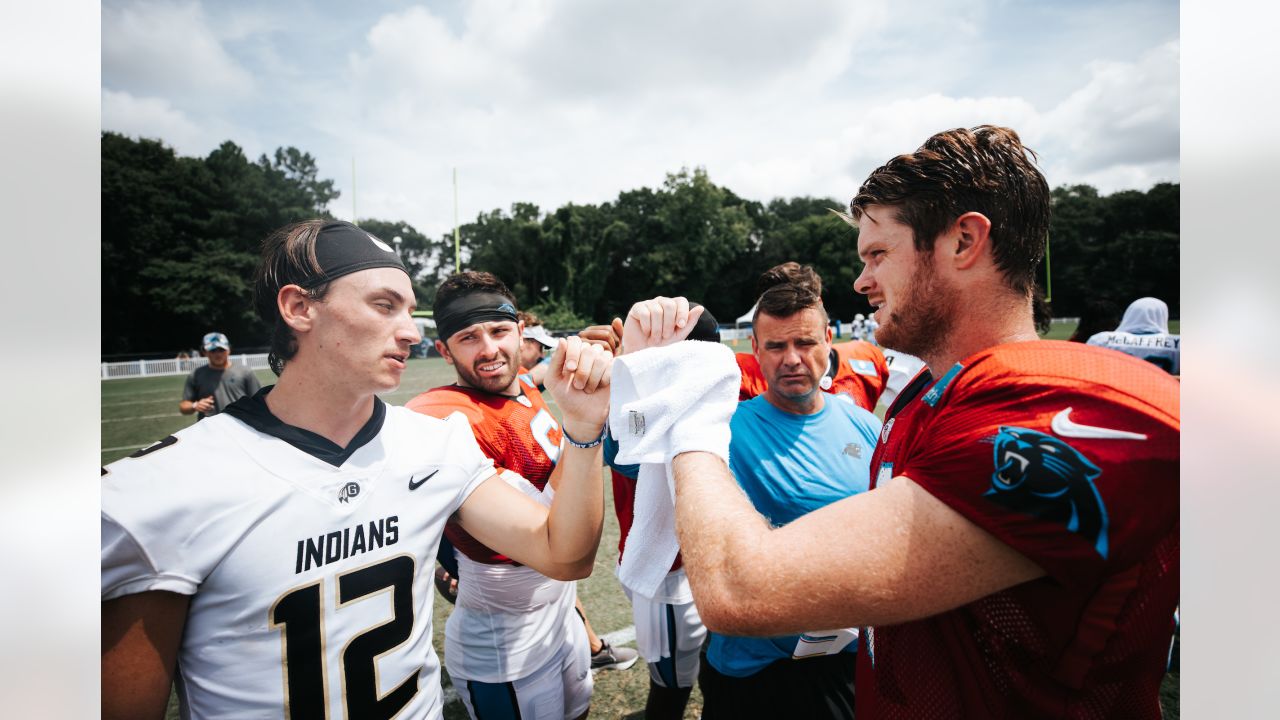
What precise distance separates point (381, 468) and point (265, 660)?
480 mm

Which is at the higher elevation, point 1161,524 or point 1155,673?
point 1161,524

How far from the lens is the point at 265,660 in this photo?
3.94 ft

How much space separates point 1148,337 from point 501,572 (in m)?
4.79

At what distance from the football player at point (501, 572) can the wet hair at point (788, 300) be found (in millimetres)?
1349

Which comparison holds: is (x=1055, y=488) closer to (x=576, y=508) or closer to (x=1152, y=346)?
(x=576, y=508)

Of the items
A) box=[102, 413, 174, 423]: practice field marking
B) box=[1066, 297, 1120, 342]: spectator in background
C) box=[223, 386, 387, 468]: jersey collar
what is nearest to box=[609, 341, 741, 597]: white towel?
box=[223, 386, 387, 468]: jersey collar

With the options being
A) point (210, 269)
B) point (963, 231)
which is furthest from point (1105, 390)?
point (210, 269)

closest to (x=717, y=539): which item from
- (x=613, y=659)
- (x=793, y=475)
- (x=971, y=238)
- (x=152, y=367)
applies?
(x=971, y=238)

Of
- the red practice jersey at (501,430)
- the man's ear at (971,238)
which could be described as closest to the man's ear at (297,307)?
the red practice jersey at (501,430)

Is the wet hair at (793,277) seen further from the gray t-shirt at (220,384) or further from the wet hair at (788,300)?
the gray t-shirt at (220,384)

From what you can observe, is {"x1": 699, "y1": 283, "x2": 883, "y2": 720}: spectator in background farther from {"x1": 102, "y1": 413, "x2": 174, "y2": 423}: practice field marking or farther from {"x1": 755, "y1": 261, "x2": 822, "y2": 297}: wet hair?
{"x1": 102, "y1": 413, "x2": 174, "y2": 423}: practice field marking

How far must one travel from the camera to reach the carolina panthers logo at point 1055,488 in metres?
0.76
